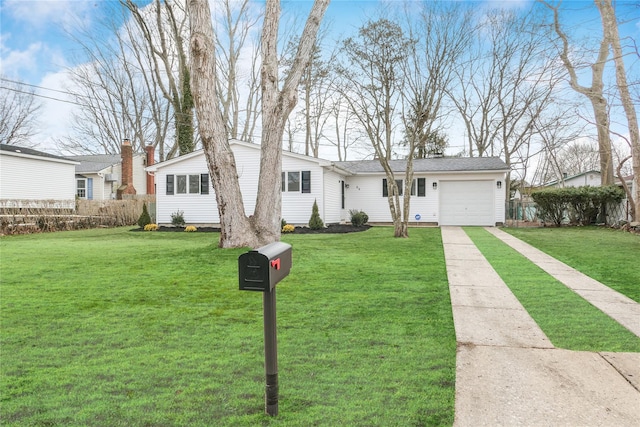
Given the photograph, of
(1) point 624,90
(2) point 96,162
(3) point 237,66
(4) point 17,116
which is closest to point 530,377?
(1) point 624,90

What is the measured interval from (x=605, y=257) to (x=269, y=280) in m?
8.52

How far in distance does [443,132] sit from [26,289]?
26359 mm

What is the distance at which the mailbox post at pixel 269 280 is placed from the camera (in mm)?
1899

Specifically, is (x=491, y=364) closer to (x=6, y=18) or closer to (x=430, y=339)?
(x=430, y=339)

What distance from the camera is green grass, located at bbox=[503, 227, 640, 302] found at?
19.1 ft

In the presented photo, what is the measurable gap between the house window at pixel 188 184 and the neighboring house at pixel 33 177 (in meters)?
4.32

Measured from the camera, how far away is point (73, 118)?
30266 millimetres

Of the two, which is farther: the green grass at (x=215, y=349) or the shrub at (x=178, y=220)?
the shrub at (x=178, y=220)

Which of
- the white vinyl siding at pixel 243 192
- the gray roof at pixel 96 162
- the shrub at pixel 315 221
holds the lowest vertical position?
the shrub at pixel 315 221

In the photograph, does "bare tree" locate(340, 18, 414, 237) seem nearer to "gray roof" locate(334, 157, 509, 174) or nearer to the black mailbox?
"gray roof" locate(334, 157, 509, 174)

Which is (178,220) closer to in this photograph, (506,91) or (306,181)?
(306,181)

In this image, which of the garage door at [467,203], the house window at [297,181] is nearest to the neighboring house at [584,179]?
the garage door at [467,203]

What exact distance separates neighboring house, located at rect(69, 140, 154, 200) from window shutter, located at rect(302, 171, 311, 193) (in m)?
13.9

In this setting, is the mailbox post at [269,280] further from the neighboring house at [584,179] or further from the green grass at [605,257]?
the neighboring house at [584,179]
